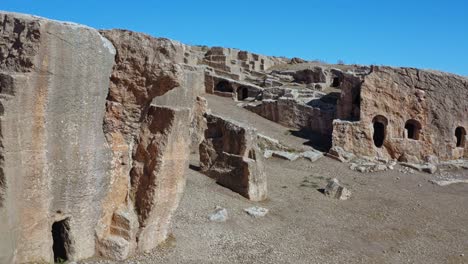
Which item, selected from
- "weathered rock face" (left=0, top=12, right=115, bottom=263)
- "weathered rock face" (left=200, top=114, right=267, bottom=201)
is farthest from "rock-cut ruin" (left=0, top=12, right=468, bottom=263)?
"weathered rock face" (left=200, top=114, right=267, bottom=201)

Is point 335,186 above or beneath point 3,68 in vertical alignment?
beneath

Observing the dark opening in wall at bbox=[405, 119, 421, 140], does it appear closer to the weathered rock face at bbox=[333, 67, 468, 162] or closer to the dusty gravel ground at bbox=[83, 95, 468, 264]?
the weathered rock face at bbox=[333, 67, 468, 162]

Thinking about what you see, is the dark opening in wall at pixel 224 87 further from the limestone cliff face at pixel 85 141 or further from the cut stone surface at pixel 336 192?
the limestone cliff face at pixel 85 141

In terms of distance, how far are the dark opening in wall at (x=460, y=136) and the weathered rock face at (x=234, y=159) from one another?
13626 millimetres

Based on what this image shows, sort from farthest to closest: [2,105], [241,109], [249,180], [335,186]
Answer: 1. [241,109]
2. [335,186]
3. [249,180]
4. [2,105]

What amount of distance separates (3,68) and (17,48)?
0.38 metres

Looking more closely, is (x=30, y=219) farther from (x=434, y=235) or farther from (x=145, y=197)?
(x=434, y=235)

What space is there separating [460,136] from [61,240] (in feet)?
69.2

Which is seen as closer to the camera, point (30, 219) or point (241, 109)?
point (30, 219)

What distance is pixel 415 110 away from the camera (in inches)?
909

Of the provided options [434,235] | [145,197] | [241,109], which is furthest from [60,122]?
[241,109]

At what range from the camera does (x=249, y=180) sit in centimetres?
1392

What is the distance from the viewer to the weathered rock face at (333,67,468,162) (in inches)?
890

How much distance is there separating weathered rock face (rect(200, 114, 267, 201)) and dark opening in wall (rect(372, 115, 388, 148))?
34.7 feet
